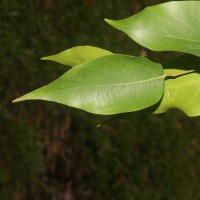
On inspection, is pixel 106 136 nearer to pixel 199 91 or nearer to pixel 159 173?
pixel 159 173

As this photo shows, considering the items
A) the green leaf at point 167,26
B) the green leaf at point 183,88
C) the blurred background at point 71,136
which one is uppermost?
the green leaf at point 167,26

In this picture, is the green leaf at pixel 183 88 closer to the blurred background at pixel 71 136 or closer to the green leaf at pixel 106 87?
the green leaf at pixel 106 87

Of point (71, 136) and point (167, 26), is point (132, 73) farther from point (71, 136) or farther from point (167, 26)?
point (71, 136)

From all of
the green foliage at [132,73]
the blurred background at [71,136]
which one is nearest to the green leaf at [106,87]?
the green foliage at [132,73]

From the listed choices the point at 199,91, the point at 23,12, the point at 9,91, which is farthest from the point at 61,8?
the point at 199,91

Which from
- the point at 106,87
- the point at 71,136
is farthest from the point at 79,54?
the point at 71,136

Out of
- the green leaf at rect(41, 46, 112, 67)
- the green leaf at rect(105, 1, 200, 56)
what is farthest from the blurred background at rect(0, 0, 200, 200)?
the green leaf at rect(105, 1, 200, 56)

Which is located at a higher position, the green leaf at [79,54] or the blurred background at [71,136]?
the green leaf at [79,54]
